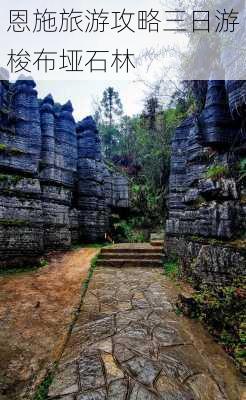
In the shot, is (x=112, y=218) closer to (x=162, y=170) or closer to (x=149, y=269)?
(x=162, y=170)

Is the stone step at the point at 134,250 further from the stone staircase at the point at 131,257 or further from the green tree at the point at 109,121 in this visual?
the green tree at the point at 109,121

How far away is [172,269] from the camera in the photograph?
7.72 meters

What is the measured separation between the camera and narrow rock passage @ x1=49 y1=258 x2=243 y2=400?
2377 mm

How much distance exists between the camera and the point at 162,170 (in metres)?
17.5

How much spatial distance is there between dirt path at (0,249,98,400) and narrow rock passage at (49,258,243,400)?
321 mm

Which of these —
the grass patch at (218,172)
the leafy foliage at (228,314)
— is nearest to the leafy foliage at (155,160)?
the grass patch at (218,172)

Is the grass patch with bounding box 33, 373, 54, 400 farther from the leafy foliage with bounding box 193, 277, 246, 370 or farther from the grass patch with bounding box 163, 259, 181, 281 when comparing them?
the grass patch with bounding box 163, 259, 181, 281

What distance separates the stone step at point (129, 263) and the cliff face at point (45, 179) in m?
2.34

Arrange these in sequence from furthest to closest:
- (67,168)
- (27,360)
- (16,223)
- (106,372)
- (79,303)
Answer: (67,168)
(16,223)
(79,303)
(27,360)
(106,372)

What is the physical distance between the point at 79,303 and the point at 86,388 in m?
2.67

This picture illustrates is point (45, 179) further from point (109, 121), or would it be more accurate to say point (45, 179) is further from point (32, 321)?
point (109, 121)

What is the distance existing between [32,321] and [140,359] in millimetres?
2275

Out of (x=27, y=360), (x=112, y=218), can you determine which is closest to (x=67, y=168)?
(x=112, y=218)

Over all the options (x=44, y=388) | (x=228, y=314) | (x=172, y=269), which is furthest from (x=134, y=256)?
(x=44, y=388)
